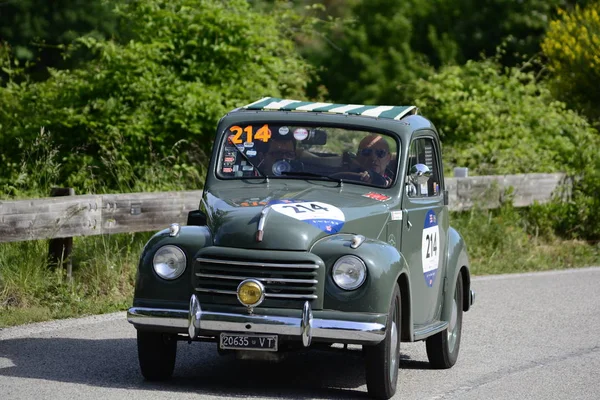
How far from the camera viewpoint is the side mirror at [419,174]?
7.85 m

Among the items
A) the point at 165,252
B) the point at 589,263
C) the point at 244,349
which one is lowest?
the point at 589,263

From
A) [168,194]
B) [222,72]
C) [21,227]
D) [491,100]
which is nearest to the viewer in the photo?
[21,227]

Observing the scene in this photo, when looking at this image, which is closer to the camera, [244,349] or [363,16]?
[244,349]

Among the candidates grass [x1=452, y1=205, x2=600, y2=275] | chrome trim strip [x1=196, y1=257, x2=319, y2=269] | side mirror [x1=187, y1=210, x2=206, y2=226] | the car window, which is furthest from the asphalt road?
grass [x1=452, y1=205, x2=600, y2=275]

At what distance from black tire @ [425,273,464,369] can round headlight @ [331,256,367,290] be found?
1.73 m

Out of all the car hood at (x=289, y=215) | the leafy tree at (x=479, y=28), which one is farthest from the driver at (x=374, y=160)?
the leafy tree at (x=479, y=28)

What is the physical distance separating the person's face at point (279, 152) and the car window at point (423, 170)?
2.71ft

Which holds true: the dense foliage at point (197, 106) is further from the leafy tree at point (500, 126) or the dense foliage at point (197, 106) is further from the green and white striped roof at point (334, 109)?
the green and white striped roof at point (334, 109)

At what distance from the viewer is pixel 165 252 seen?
22.6ft

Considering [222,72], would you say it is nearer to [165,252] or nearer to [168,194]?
[168,194]

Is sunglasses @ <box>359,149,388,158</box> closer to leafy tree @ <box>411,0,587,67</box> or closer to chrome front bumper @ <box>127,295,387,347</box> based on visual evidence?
chrome front bumper @ <box>127,295,387,347</box>

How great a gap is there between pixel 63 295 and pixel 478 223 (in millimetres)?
6478

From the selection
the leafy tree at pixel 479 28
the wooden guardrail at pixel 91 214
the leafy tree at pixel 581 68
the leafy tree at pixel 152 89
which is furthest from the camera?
the leafy tree at pixel 479 28

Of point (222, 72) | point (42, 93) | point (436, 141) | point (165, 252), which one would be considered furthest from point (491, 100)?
point (165, 252)
